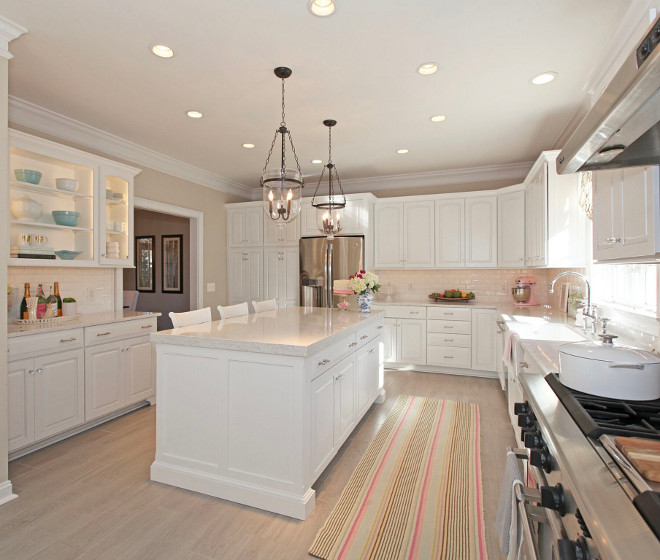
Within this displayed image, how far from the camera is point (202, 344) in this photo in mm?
2225

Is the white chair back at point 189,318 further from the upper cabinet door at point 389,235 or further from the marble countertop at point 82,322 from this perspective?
the upper cabinet door at point 389,235

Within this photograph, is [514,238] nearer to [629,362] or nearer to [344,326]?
[344,326]

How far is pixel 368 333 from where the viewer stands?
3326mm

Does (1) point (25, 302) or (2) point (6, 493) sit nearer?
(2) point (6, 493)

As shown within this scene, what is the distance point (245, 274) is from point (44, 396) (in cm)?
332

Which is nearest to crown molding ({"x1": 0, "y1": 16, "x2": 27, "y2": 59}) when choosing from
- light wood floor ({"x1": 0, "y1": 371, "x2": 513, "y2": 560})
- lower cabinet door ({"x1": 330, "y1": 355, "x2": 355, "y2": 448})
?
light wood floor ({"x1": 0, "y1": 371, "x2": 513, "y2": 560})

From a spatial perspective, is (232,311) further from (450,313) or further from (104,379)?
(450,313)

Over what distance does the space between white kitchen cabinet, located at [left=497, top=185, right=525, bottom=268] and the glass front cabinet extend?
14.1 feet

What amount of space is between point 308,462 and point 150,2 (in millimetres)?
2593

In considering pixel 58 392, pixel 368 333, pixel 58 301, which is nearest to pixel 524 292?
pixel 368 333

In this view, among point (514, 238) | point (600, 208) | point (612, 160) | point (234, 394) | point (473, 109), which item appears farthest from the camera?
point (514, 238)

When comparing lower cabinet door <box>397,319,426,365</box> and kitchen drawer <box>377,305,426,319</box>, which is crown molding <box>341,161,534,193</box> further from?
lower cabinet door <box>397,319,426,365</box>

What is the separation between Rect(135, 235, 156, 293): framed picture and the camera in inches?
262

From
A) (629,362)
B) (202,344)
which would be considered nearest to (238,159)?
(202,344)
